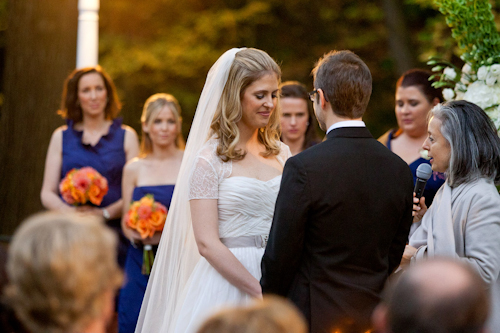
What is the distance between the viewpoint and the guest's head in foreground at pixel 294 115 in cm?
517

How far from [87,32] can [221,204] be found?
9.98 feet

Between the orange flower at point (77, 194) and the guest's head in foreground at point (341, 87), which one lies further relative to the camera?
the orange flower at point (77, 194)

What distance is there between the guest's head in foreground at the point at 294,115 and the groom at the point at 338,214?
2.35 meters

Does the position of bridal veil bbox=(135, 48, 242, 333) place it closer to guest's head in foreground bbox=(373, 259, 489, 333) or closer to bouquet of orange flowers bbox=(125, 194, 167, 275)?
bouquet of orange flowers bbox=(125, 194, 167, 275)

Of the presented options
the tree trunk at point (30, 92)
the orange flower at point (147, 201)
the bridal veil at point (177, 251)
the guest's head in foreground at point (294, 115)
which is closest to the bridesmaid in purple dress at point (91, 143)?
the orange flower at point (147, 201)

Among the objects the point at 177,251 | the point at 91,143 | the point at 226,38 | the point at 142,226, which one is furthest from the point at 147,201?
the point at 226,38

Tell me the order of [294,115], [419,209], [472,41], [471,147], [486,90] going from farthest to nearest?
[294,115] < [472,41] < [486,90] < [419,209] < [471,147]

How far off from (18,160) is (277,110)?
13.0ft

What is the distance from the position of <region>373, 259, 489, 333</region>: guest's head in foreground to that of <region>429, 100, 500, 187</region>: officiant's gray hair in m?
1.57

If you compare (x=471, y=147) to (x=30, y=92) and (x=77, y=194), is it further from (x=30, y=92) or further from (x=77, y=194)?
(x=30, y=92)

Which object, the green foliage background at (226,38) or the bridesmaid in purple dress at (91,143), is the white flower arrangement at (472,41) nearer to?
the bridesmaid in purple dress at (91,143)

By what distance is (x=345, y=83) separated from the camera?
2.70 metres

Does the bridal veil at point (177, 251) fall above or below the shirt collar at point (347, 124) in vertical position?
below

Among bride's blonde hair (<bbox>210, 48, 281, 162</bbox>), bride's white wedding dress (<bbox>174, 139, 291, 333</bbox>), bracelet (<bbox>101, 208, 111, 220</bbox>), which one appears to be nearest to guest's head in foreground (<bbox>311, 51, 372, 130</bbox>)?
bride's blonde hair (<bbox>210, 48, 281, 162</bbox>)
